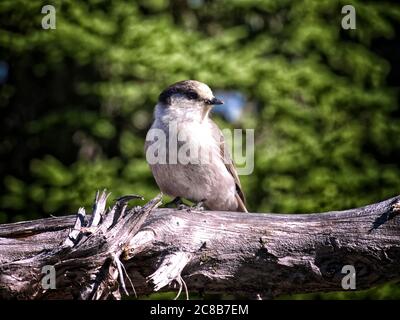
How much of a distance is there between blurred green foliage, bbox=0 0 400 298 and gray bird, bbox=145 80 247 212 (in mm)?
1548

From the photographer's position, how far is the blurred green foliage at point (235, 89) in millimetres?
8523

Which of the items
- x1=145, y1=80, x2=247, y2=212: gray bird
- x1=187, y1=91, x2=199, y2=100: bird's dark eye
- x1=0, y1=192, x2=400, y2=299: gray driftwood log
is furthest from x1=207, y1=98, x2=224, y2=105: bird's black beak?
x1=0, y1=192, x2=400, y2=299: gray driftwood log

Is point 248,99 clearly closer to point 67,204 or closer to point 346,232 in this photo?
point 67,204

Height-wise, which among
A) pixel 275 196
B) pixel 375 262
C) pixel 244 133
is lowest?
pixel 375 262

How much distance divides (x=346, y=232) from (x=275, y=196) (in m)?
3.40

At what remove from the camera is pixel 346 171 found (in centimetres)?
850

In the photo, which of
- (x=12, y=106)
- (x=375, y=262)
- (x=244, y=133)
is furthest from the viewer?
(x=12, y=106)

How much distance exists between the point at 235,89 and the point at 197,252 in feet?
13.1

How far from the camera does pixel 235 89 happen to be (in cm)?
893

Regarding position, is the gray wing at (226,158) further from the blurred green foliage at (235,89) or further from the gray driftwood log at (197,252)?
the gray driftwood log at (197,252)

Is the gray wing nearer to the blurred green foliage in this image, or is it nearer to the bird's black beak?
the bird's black beak

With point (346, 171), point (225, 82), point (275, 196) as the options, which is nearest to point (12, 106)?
point (225, 82)

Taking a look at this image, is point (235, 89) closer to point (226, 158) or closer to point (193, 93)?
point (226, 158)

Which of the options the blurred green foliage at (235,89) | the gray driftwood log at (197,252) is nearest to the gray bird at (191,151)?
the gray driftwood log at (197,252)
